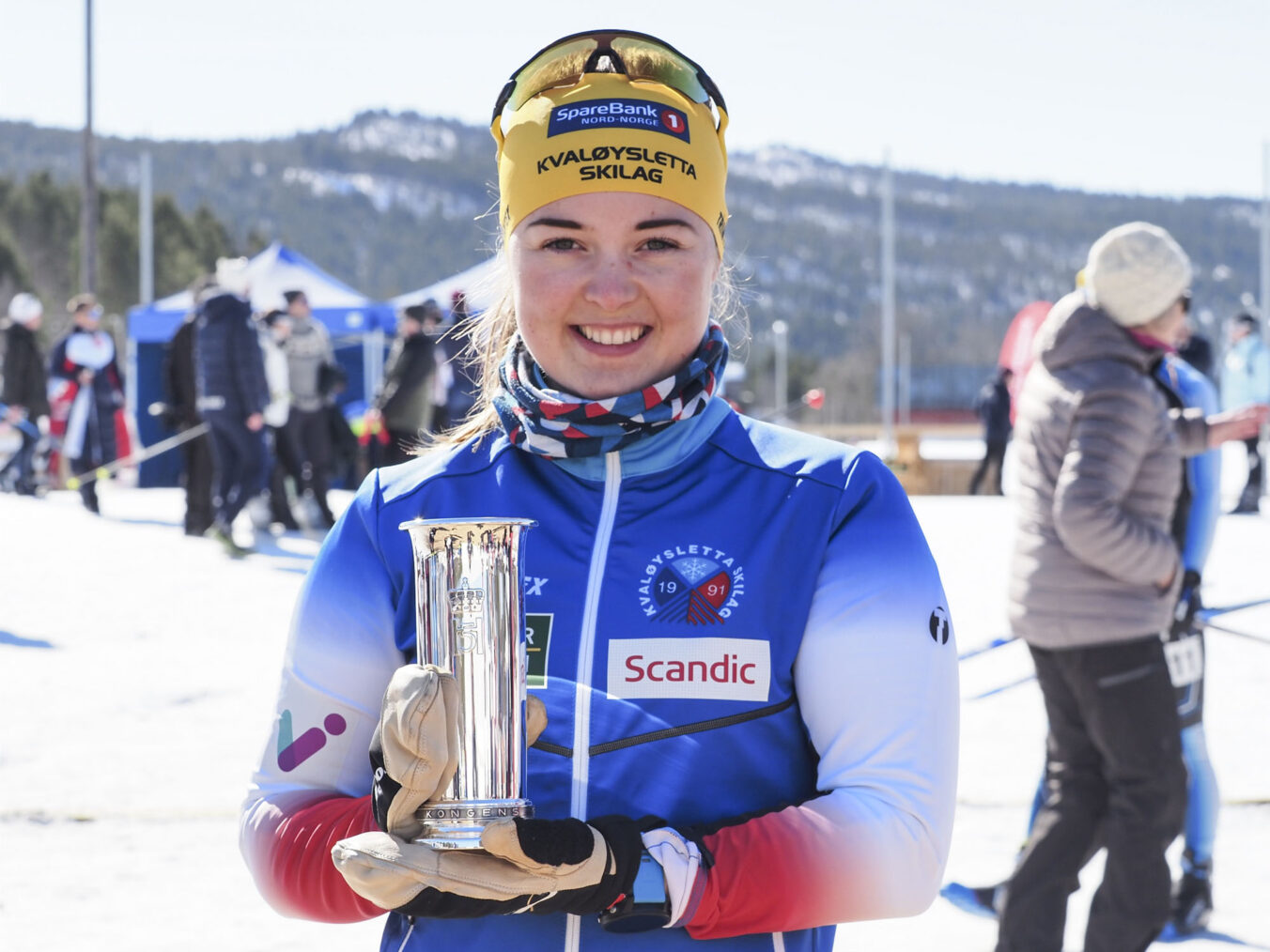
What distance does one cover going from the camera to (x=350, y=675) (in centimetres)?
161

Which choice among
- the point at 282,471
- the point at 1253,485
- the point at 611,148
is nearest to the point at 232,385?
the point at 282,471

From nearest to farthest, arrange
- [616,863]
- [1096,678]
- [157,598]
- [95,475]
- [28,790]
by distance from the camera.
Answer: [616,863] → [1096,678] → [28,790] → [157,598] → [95,475]

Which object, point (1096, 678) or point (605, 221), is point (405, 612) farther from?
point (1096, 678)

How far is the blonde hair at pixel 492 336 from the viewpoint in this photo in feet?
5.99

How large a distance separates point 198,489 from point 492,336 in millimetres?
10201

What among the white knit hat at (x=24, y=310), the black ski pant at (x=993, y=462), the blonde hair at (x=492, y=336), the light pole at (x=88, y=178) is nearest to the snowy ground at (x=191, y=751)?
the blonde hair at (x=492, y=336)

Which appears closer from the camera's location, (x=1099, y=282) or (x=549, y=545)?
(x=549, y=545)

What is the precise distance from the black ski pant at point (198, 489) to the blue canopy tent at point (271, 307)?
244 inches

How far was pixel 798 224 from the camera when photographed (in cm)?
16288

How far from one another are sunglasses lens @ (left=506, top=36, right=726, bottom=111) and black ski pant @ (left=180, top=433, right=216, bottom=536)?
32.9ft

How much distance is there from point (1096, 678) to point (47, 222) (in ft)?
213

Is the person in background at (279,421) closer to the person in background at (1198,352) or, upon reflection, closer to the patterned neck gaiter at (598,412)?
the person in background at (1198,352)

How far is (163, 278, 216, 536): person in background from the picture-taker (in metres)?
11.3

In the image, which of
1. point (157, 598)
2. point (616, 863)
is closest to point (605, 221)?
point (616, 863)
